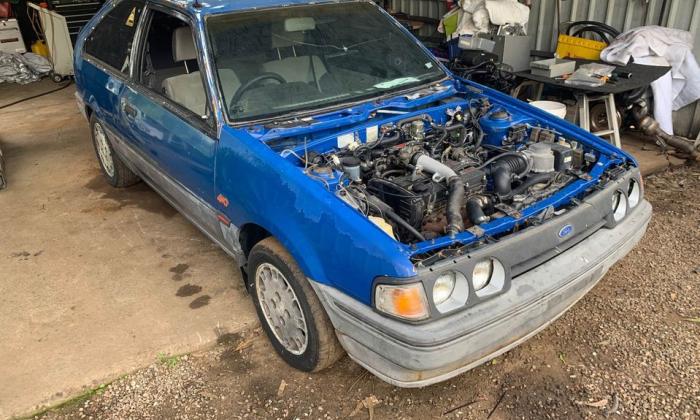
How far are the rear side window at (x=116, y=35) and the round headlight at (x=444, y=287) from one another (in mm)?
2712

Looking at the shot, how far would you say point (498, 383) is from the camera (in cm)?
256

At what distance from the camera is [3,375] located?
2.72 m

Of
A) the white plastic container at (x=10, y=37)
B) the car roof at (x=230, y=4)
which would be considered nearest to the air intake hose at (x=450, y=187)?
the car roof at (x=230, y=4)

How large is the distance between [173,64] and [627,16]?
4376 millimetres

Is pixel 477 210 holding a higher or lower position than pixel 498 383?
higher

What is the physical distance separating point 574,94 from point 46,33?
8236 mm

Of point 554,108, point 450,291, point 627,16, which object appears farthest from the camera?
point 627,16

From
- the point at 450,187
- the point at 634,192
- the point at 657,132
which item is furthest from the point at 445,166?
the point at 657,132

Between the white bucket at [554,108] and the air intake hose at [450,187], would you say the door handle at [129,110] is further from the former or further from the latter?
the white bucket at [554,108]

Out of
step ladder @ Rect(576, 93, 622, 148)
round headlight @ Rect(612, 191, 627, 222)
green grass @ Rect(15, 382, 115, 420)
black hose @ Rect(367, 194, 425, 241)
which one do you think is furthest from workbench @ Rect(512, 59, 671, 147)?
green grass @ Rect(15, 382, 115, 420)

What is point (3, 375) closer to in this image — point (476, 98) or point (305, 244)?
point (305, 244)

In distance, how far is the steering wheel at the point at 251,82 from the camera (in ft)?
A: 9.08

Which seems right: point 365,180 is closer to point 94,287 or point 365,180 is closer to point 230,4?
point 230,4

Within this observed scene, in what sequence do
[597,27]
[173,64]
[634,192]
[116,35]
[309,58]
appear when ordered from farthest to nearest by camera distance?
[597,27] → [116,35] → [173,64] → [309,58] → [634,192]
